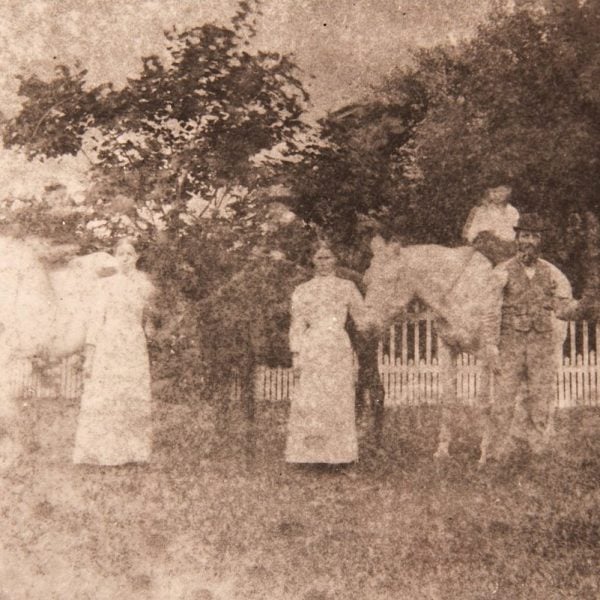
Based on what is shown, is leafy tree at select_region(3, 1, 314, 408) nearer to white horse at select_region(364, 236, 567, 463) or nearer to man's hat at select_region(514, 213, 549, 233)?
white horse at select_region(364, 236, 567, 463)

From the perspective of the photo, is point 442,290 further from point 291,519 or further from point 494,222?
point 291,519

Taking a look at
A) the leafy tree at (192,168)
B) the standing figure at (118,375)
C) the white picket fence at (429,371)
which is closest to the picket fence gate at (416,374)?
the white picket fence at (429,371)

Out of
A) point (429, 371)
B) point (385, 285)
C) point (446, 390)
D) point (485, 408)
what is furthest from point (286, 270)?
point (485, 408)

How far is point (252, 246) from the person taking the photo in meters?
3.10

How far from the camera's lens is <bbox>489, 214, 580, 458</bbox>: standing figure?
298 cm

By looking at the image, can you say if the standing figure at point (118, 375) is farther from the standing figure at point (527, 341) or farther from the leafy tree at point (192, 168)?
the standing figure at point (527, 341)

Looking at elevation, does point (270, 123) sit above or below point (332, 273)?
above

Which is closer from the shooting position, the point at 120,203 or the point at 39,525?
the point at 39,525

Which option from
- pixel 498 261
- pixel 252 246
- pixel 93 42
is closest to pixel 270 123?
pixel 252 246

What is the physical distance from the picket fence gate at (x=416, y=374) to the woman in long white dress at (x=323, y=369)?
Result: 94mm

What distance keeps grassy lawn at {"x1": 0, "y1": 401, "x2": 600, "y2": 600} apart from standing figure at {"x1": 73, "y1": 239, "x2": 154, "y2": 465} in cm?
7

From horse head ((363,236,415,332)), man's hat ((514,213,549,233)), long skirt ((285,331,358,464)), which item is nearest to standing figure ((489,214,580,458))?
man's hat ((514,213,549,233))

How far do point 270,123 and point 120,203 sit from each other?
2.30ft

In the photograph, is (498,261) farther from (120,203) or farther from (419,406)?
(120,203)
